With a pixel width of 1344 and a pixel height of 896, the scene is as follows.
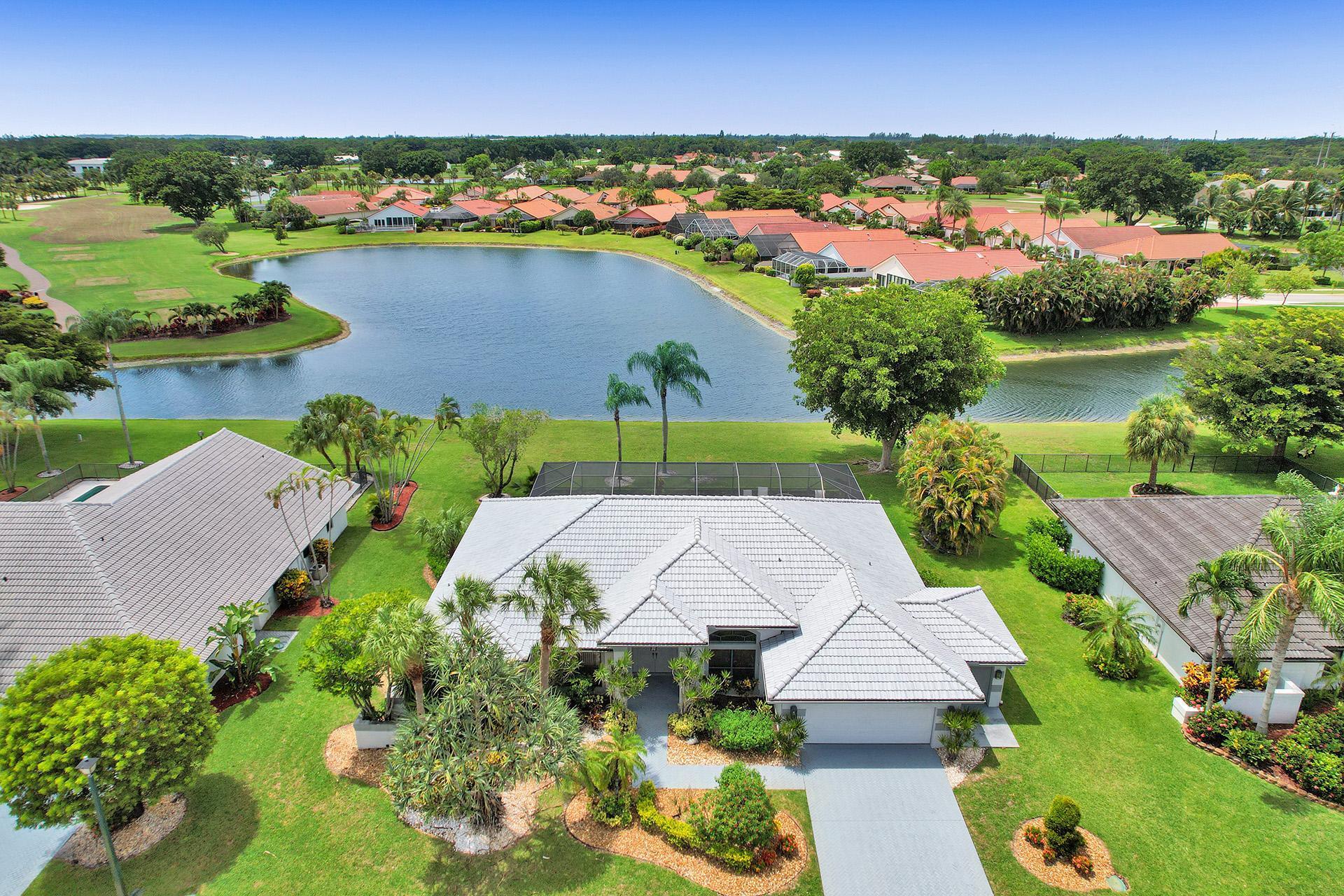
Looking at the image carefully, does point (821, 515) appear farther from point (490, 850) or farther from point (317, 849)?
point (317, 849)

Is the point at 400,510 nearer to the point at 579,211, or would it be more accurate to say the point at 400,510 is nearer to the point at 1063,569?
the point at 1063,569

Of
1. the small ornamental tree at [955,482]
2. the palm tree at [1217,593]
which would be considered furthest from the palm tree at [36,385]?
the palm tree at [1217,593]

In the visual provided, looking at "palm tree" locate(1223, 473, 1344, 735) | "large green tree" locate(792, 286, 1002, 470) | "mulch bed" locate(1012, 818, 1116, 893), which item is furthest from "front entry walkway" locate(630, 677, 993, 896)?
"large green tree" locate(792, 286, 1002, 470)

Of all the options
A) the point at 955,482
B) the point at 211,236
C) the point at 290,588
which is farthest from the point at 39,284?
the point at 955,482

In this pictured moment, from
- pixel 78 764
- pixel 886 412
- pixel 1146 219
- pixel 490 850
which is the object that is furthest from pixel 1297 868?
pixel 1146 219

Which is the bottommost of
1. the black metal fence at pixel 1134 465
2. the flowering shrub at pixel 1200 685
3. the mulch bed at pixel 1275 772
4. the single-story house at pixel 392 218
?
the mulch bed at pixel 1275 772

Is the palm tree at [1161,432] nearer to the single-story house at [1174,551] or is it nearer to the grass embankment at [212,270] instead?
the single-story house at [1174,551]

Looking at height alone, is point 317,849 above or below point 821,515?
below
